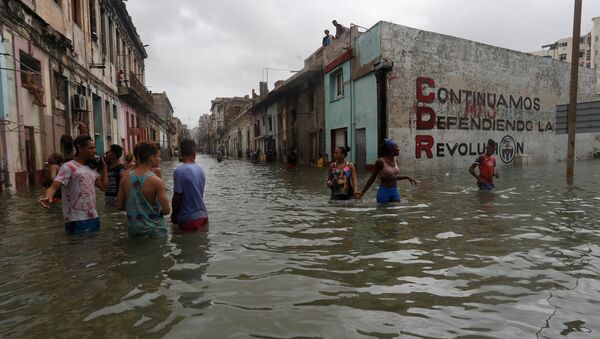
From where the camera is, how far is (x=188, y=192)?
4395 millimetres

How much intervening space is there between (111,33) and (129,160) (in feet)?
52.8

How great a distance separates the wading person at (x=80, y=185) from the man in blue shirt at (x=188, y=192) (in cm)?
112

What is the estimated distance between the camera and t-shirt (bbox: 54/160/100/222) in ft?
14.5

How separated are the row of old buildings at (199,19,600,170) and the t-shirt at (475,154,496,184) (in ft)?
16.0

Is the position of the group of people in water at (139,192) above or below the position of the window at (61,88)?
below

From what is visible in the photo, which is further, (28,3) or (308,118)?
(308,118)

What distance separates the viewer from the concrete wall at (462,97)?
16531mm

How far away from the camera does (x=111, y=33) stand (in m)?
21.1

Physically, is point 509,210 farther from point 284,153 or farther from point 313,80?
point 284,153

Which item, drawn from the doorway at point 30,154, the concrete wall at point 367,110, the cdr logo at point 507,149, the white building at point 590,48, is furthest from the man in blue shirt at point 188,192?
the white building at point 590,48

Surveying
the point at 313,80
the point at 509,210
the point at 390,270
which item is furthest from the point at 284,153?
the point at 390,270

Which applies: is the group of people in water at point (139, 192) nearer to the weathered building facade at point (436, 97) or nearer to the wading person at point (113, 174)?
the wading person at point (113, 174)

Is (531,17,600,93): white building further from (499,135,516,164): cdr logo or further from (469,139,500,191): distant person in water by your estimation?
(469,139,500,191): distant person in water

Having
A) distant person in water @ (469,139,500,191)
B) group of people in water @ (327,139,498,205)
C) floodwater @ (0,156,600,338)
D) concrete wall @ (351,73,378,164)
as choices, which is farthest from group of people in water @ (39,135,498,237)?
concrete wall @ (351,73,378,164)
